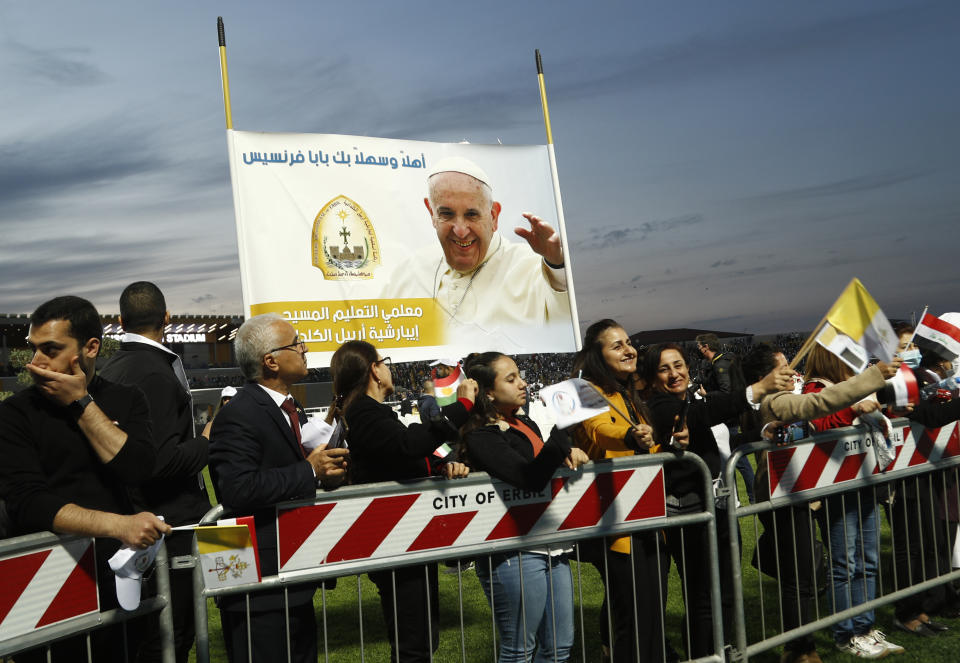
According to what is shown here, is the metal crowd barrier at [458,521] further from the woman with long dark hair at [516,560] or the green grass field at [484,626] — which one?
the green grass field at [484,626]

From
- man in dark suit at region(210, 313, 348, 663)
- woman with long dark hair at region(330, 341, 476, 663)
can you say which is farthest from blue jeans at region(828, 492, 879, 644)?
man in dark suit at region(210, 313, 348, 663)

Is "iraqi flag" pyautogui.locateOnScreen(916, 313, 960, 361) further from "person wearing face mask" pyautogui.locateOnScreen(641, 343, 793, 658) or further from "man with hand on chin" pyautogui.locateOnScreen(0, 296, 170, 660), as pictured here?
"man with hand on chin" pyautogui.locateOnScreen(0, 296, 170, 660)

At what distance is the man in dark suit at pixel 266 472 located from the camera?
309 centimetres

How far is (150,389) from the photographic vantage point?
374 cm

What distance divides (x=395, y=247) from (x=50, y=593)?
11.5 ft

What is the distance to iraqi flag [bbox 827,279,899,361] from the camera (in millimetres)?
3898

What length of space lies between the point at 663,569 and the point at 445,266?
8.83ft

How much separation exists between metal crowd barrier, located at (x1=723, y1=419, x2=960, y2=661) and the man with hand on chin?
9.02ft

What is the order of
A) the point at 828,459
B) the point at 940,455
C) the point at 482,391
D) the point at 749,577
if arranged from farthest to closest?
the point at 749,577, the point at 940,455, the point at 828,459, the point at 482,391

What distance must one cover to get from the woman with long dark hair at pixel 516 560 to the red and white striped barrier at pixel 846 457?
1.33 meters

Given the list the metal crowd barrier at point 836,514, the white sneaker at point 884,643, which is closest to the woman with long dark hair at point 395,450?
the metal crowd barrier at point 836,514

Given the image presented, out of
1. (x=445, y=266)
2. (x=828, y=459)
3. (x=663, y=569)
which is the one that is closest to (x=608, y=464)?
(x=663, y=569)

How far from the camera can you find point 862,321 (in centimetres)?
392

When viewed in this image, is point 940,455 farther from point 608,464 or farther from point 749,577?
point 608,464
